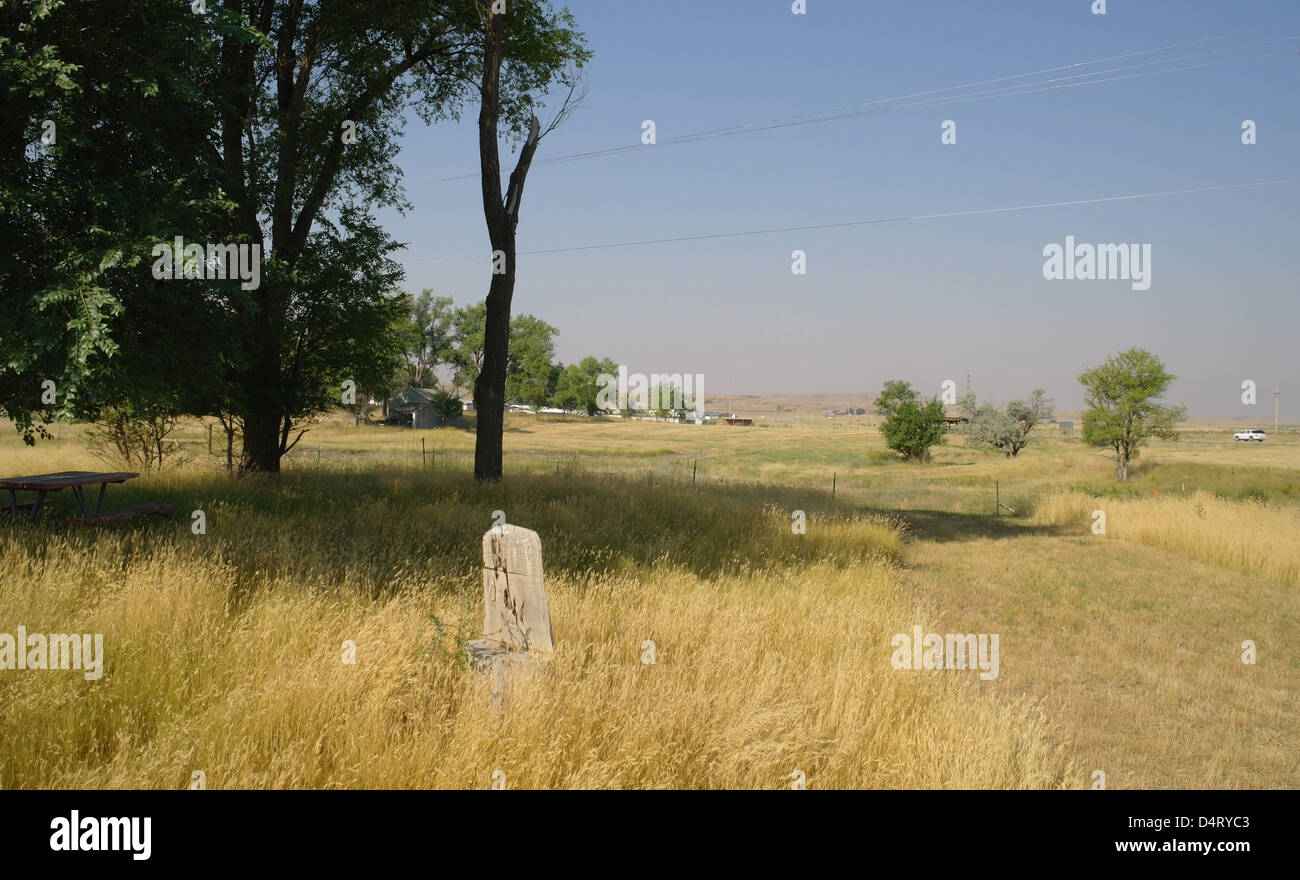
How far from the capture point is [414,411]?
81.6 meters

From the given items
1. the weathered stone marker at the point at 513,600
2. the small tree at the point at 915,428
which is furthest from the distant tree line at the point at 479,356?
the weathered stone marker at the point at 513,600

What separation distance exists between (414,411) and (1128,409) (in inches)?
2568

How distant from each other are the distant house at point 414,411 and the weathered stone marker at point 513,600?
77443 millimetres

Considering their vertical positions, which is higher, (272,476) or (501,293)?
(501,293)

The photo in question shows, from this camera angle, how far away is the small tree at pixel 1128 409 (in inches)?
1617

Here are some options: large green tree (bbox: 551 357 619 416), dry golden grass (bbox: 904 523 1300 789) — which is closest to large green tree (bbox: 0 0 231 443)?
dry golden grass (bbox: 904 523 1300 789)

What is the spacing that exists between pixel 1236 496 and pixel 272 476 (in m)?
36.7

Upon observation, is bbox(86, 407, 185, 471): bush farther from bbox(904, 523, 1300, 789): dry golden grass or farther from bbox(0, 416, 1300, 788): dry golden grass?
bbox(904, 523, 1300, 789): dry golden grass

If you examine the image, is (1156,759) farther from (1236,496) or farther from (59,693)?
(1236,496)

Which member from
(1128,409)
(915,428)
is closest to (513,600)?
(1128,409)

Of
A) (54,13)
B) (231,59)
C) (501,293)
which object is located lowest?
(501,293)

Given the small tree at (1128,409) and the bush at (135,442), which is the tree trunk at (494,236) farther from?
the small tree at (1128,409)

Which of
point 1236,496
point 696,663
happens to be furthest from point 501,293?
point 1236,496
